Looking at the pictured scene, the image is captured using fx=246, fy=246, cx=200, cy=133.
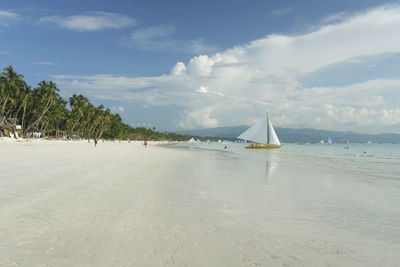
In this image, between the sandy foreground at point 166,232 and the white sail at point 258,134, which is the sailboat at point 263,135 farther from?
the sandy foreground at point 166,232

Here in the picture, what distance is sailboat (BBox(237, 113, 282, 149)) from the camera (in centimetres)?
7238

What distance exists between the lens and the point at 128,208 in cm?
686

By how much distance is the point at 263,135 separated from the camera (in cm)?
7344

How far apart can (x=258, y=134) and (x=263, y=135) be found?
5.00 ft

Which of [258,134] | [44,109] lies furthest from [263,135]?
[44,109]

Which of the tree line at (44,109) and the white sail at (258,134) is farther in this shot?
the white sail at (258,134)

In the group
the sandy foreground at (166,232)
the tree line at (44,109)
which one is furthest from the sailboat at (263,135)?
the sandy foreground at (166,232)

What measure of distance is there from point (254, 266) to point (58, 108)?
93227mm

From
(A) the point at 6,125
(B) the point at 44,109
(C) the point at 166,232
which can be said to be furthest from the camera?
(B) the point at 44,109

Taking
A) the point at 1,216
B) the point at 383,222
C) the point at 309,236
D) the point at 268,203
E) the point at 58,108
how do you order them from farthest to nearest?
the point at 58,108
the point at 268,203
the point at 383,222
the point at 1,216
the point at 309,236

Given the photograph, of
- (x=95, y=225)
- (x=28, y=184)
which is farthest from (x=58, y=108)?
(x=95, y=225)

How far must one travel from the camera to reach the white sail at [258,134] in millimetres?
72688

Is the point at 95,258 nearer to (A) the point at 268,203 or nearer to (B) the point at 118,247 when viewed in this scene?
(B) the point at 118,247

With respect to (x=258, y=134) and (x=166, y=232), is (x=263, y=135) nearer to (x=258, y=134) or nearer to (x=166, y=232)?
(x=258, y=134)
